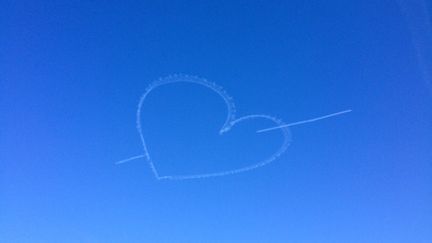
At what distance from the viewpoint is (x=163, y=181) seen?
0.85m

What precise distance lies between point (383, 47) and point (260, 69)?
210 millimetres

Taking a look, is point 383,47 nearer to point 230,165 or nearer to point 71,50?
point 230,165

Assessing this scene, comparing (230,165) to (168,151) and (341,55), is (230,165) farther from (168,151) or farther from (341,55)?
(341,55)

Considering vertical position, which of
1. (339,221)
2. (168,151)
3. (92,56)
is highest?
(92,56)

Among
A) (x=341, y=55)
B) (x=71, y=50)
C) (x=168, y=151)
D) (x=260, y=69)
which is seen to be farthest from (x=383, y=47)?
(x=71, y=50)

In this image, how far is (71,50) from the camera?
0.84 metres

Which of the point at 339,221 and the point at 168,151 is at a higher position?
the point at 168,151

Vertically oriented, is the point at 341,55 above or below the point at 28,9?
below

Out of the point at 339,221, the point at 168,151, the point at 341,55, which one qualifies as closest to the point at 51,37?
the point at 168,151

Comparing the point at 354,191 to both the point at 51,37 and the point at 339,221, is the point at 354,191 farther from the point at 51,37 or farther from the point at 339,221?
the point at 51,37

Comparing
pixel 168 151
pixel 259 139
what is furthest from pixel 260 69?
pixel 168 151

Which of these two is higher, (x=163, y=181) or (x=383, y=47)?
(x=383, y=47)

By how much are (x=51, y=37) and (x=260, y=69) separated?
387mm

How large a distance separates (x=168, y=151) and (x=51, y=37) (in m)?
0.30
